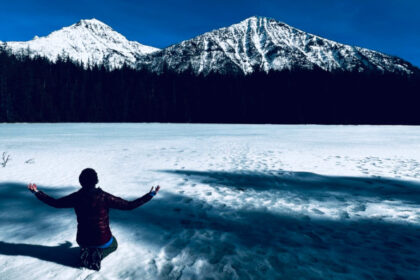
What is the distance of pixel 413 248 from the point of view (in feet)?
12.4

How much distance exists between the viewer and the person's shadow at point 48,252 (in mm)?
3336

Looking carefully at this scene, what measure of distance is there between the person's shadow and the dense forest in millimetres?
73102

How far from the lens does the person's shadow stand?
3.34 metres

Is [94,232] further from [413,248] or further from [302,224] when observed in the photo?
[413,248]

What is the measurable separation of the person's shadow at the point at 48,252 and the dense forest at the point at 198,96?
73.1m

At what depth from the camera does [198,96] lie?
8069cm

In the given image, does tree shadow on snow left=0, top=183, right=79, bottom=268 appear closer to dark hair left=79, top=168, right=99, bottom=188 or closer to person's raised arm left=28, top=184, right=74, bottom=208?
person's raised arm left=28, top=184, right=74, bottom=208

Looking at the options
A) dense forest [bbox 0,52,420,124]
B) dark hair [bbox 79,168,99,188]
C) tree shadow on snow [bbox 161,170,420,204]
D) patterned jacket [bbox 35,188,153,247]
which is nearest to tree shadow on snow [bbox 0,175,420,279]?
tree shadow on snow [bbox 161,170,420,204]

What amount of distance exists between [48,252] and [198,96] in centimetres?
7858

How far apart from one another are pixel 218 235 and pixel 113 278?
66.3 inches

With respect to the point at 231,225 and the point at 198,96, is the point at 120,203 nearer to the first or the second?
the point at 231,225

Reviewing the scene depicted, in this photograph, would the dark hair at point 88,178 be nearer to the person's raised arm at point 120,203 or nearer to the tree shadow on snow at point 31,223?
the person's raised arm at point 120,203

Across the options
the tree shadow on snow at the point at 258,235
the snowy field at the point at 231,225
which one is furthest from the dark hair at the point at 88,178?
the tree shadow on snow at the point at 258,235

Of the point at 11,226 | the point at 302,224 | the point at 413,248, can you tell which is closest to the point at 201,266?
the point at 302,224
